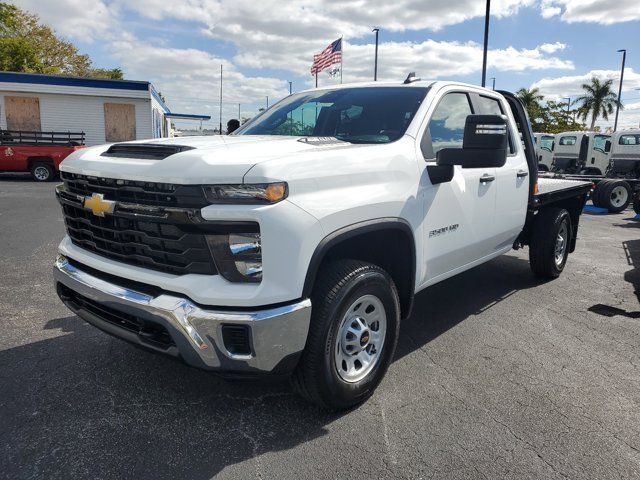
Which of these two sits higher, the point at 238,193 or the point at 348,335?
the point at 238,193

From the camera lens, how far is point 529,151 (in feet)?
16.2

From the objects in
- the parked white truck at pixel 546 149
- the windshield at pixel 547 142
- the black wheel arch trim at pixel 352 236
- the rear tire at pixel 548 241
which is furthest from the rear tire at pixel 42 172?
the windshield at pixel 547 142

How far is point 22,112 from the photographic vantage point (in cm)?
2398

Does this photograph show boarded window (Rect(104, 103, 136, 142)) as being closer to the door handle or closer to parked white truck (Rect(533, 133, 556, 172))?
parked white truck (Rect(533, 133, 556, 172))

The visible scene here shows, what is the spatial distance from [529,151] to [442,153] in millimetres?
2126

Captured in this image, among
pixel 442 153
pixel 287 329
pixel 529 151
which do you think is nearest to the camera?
pixel 287 329

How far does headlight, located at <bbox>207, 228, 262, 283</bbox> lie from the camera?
2.31m

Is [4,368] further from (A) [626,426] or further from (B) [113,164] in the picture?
(A) [626,426]

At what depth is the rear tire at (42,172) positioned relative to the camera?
17.2 meters

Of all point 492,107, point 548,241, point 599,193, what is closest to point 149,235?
point 492,107

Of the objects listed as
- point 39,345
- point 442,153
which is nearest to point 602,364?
point 442,153

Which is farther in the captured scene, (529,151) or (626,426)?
(529,151)

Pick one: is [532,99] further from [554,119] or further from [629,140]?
[629,140]

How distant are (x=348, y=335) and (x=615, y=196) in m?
12.6
